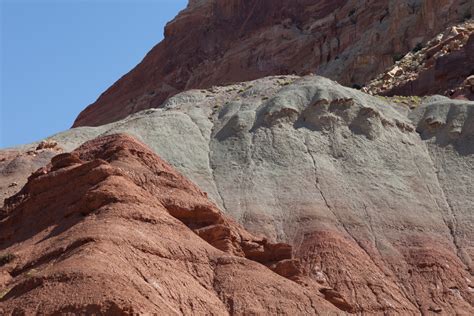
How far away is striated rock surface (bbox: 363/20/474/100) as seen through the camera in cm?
6619

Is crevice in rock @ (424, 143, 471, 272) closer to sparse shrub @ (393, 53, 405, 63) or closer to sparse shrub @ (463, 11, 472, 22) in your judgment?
sparse shrub @ (393, 53, 405, 63)

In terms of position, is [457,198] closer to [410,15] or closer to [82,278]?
[82,278]

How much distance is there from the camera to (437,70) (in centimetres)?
6831

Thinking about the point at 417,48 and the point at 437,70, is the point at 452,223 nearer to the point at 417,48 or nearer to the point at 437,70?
the point at 437,70

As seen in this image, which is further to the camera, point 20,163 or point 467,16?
point 467,16

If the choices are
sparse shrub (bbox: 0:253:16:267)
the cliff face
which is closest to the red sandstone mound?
sparse shrub (bbox: 0:253:16:267)

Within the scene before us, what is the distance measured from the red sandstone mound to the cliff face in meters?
47.4

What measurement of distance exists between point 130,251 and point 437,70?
44157mm

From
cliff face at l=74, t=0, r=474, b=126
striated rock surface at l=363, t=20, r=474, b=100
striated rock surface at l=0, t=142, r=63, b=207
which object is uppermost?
cliff face at l=74, t=0, r=474, b=126

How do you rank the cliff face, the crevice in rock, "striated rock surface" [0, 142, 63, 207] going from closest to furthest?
the crevice in rock → "striated rock surface" [0, 142, 63, 207] → the cliff face

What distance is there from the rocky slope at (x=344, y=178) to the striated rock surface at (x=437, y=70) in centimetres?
1033

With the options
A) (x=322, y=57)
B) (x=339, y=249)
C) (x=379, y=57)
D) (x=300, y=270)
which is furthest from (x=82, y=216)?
(x=322, y=57)

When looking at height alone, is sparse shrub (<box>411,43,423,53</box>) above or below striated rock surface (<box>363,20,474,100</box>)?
above

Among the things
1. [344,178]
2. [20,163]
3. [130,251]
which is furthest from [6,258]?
[20,163]
